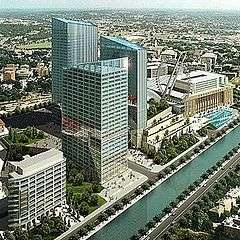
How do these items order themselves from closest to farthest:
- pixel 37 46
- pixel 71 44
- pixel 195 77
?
1. pixel 71 44
2. pixel 195 77
3. pixel 37 46

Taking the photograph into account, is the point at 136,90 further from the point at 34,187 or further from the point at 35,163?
the point at 34,187

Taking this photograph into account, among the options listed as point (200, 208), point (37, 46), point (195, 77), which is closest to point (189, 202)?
point (200, 208)

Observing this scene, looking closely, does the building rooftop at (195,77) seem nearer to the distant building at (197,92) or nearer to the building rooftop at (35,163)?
the distant building at (197,92)

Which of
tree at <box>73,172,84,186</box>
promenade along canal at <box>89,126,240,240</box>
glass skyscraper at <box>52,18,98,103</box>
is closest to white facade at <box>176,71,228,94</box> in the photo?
glass skyscraper at <box>52,18,98,103</box>

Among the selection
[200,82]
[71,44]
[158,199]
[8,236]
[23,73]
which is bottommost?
[158,199]

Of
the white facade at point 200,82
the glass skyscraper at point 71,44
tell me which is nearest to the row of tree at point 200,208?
the white facade at point 200,82

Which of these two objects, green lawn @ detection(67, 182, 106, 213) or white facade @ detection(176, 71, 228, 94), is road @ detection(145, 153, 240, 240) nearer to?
green lawn @ detection(67, 182, 106, 213)

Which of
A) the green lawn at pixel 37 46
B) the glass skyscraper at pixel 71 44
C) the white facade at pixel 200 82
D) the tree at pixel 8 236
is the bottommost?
the tree at pixel 8 236

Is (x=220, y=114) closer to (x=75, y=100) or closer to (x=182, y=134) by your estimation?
(x=182, y=134)
